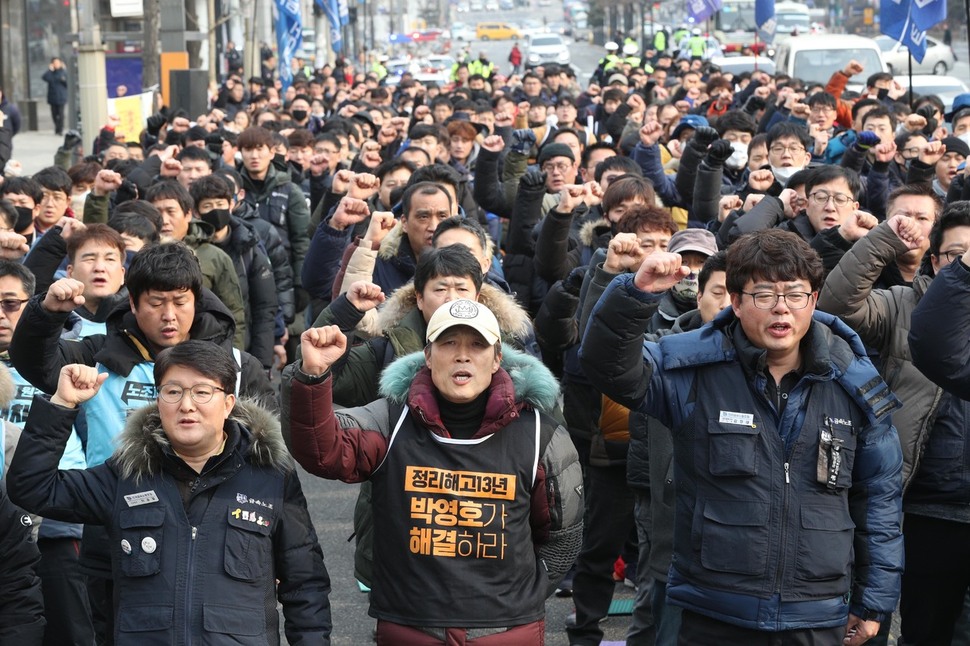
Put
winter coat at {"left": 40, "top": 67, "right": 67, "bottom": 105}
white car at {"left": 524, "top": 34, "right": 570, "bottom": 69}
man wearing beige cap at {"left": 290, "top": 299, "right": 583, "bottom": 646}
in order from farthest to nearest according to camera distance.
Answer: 1. white car at {"left": 524, "top": 34, "right": 570, "bottom": 69}
2. winter coat at {"left": 40, "top": 67, "right": 67, "bottom": 105}
3. man wearing beige cap at {"left": 290, "top": 299, "right": 583, "bottom": 646}

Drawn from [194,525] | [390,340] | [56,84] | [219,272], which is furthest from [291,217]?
[56,84]

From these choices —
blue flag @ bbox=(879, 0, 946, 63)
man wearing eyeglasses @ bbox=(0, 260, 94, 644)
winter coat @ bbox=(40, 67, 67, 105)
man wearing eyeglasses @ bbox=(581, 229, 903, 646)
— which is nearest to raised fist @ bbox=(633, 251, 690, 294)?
man wearing eyeglasses @ bbox=(581, 229, 903, 646)

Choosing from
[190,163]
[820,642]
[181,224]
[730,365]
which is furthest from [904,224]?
[190,163]

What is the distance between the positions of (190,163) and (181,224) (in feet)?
7.18

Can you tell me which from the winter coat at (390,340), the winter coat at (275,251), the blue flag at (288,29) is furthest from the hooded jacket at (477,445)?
the blue flag at (288,29)

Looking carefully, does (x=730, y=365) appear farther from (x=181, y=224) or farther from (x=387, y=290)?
(x=181, y=224)

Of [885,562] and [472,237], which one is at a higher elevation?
[472,237]

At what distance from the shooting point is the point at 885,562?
4285mm

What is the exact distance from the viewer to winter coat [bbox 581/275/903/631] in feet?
13.5

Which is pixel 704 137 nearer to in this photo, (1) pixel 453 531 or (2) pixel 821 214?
(2) pixel 821 214

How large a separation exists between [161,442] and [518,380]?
1.05 meters

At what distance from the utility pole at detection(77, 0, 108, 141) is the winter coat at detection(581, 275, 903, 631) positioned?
665 inches

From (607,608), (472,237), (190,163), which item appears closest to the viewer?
(472,237)

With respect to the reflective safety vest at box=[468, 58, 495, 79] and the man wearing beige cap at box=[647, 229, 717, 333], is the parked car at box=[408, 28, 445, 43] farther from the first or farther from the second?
the man wearing beige cap at box=[647, 229, 717, 333]
